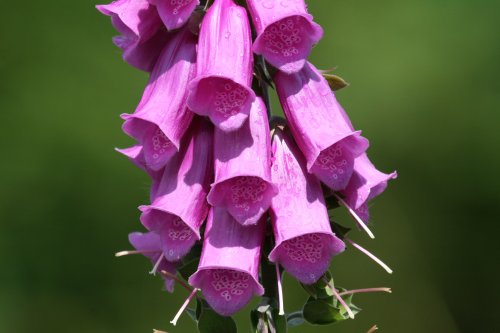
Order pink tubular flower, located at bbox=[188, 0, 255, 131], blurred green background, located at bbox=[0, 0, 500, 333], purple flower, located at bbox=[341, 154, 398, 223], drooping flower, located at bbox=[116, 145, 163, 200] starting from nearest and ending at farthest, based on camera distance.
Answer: pink tubular flower, located at bbox=[188, 0, 255, 131] < purple flower, located at bbox=[341, 154, 398, 223] < drooping flower, located at bbox=[116, 145, 163, 200] < blurred green background, located at bbox=[0, 0, 500, 333]

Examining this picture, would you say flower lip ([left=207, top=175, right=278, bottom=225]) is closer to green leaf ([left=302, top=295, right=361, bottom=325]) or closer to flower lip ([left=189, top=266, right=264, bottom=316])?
flower lip ([left=189, top=266, right=264, bottom=316])

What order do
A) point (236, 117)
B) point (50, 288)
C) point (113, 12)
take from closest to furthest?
1. point (236, 117)
2. point (113, 12)
3. point (50, 288)

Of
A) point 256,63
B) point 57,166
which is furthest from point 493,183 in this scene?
point 256,63

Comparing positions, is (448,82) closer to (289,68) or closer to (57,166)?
(57,166)

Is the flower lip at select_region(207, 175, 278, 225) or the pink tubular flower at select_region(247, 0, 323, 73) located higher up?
the pink tubular flower at select_region(247, 0, 323, 73)

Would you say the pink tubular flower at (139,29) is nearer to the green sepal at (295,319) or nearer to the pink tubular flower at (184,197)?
the pink tubular flower at (184,197)

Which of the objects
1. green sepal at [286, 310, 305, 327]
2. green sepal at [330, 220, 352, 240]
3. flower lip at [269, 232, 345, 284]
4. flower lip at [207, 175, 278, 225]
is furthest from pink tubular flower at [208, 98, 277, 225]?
green sepal at [286, 310, 305, 327]
